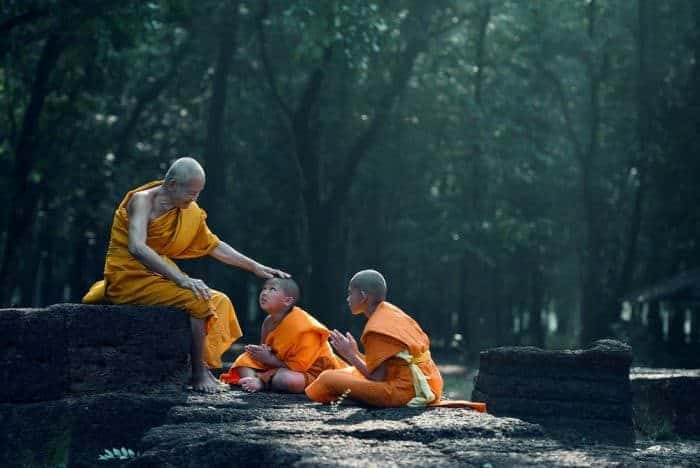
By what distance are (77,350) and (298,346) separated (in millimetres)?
1931

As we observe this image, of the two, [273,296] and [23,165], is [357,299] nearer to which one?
[273,296]

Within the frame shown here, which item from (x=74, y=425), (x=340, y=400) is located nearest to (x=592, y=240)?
(x=340, y=400)

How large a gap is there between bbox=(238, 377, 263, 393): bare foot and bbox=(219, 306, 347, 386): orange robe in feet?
0.54

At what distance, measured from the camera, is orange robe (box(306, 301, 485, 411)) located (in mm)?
7801

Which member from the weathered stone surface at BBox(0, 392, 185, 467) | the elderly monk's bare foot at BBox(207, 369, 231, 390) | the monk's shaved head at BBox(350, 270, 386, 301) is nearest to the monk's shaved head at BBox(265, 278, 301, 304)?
the elderly monk's bare foot at BBox(207, 369, 231, 390)

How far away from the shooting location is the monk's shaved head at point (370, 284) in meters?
8.14

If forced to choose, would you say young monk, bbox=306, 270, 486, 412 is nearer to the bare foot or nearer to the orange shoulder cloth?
the orange shoulder cloth

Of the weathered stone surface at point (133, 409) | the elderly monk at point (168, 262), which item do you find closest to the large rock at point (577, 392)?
the weathered stone surface at point (133, 409)

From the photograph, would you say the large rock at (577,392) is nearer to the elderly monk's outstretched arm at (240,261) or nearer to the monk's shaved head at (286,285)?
the monk's shaved head at (286,285)

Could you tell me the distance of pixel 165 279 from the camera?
8.47 metres

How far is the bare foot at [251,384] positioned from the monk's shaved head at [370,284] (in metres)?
1.26

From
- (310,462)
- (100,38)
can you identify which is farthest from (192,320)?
(100,38)

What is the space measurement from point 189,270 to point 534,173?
13.9 metres

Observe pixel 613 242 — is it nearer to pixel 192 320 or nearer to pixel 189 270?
pixel 189 270
